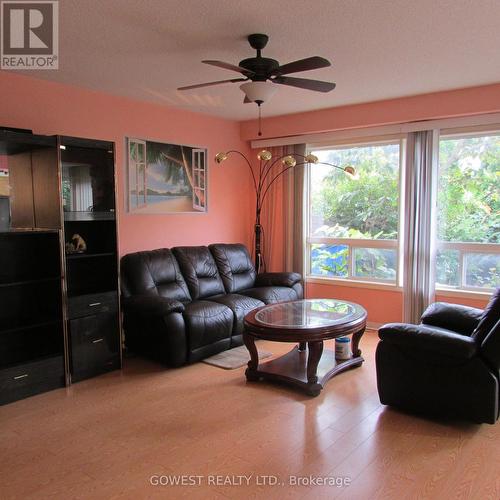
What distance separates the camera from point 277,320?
3.53m

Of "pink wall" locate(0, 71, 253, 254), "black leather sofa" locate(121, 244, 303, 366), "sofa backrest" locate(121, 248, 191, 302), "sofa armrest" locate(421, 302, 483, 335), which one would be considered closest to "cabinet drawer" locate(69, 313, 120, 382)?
"black leather sofa" locate(121, 244, 303, 366)

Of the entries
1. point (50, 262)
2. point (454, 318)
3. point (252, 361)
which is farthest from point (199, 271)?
point (454, 318)

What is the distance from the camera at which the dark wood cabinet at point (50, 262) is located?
3455 mm

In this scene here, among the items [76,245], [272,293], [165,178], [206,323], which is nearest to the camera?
[76,245]

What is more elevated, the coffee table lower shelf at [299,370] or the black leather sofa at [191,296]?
the black leather sofa at [191,296]

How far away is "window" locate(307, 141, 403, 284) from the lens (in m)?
5.10

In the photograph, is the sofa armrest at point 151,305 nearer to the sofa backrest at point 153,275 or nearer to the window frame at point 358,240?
the sofa backrest at point 153,275

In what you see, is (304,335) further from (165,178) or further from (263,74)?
(165,178)

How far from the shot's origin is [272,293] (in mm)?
4836

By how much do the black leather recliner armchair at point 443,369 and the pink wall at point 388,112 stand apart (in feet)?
7.22

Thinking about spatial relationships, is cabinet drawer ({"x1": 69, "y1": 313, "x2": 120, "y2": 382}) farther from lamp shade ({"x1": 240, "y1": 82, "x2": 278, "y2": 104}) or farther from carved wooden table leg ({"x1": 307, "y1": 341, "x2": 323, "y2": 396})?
lamp shade ({"x1": 240, "y1": 82, "x2": 278, "y2": 104})

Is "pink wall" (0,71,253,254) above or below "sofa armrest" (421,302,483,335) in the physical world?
above

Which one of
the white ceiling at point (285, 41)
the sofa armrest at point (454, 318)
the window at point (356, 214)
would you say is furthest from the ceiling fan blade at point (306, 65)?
the window at point (356, 214)

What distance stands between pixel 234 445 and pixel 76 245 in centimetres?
221
